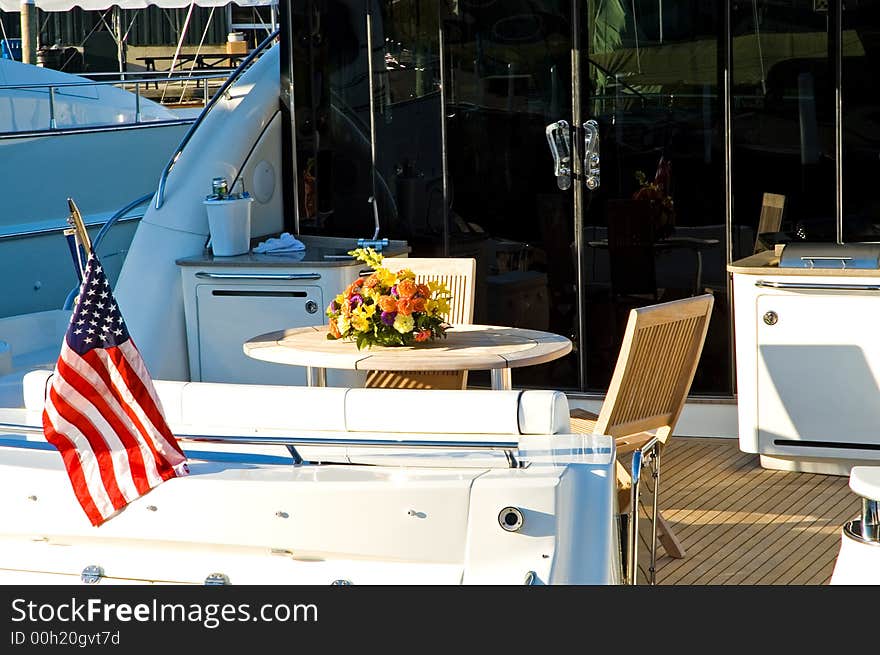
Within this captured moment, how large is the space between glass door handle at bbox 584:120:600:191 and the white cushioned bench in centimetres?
347

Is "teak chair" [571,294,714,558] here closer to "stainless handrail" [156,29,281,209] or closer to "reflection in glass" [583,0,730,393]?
"reflection in glass" [583,0,730,393]

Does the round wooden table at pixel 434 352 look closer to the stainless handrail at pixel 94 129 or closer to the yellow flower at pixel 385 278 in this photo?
the yellow flower at pixel 385 278

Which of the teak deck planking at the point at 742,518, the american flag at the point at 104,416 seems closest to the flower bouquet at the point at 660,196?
the teak deck planking at the point at 742,518

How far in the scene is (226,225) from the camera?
6184 millimetres

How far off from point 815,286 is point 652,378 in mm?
1386

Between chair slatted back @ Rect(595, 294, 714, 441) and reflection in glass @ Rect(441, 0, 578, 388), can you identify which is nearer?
chair slatted back @ Rect(595, 294, 714, 441)

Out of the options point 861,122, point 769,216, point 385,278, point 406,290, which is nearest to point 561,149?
point 769,216

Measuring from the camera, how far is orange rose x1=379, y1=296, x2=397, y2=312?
431 centimetres

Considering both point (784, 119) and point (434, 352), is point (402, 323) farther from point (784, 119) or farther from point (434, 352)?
point (784, 119)

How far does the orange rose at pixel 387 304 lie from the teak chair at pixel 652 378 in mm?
740

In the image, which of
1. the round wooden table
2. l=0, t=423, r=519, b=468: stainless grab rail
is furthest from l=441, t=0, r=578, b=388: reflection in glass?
l=0, t=423, r=519, b=468: stainless grab rail
